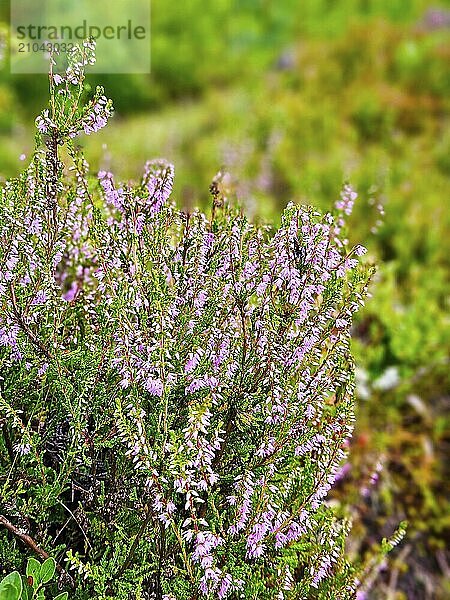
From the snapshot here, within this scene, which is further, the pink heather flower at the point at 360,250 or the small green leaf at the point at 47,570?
the pink heather flower at the point at 360,250

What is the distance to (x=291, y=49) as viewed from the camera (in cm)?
993

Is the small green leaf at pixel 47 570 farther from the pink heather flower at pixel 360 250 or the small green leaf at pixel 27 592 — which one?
the pink heather flower at pixel 360 250

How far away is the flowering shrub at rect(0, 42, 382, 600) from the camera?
1560mm

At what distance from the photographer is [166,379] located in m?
1.54

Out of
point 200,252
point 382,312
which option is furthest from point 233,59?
point 200,252

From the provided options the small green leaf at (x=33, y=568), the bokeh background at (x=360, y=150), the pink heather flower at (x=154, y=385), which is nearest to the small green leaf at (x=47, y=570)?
the small green leaf at (x=33, y=568)

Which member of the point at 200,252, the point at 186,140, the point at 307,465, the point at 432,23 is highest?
the point at 432,23

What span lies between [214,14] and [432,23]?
3.42 meters

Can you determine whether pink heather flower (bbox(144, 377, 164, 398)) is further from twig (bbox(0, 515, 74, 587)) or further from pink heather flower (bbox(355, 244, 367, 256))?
pink heather flower (bbox(355, 244, 367, 256))

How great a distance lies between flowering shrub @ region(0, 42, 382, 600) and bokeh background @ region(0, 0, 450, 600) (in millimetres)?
253

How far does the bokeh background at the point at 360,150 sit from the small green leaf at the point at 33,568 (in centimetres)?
83

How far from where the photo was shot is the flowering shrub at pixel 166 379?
61.4 inches

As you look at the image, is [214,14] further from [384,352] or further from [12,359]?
[12,359]

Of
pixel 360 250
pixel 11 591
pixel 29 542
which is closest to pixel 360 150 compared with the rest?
pixel 360 250
